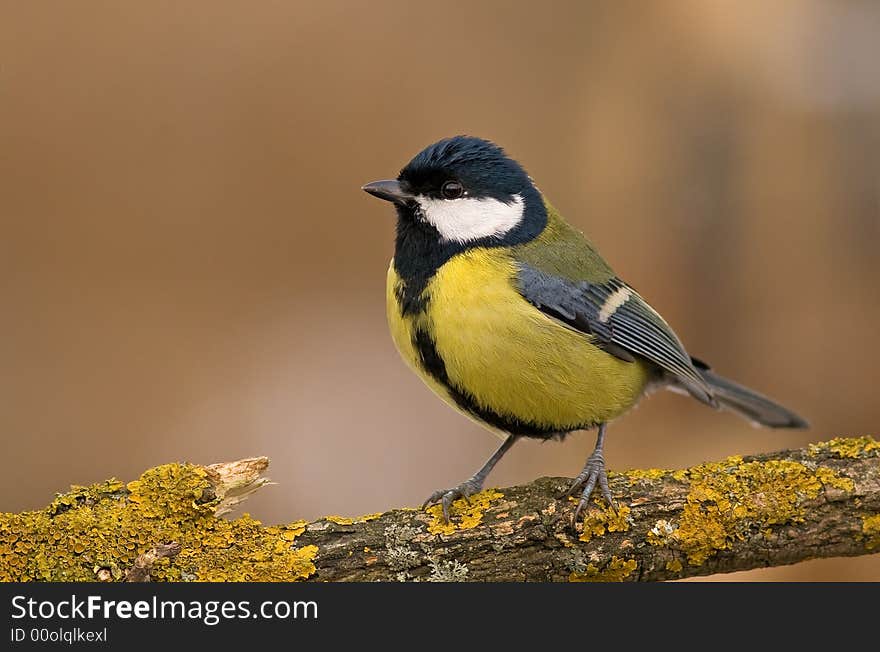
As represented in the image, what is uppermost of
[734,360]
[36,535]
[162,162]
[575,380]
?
[162,162]

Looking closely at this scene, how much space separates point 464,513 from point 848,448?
100 centimetres

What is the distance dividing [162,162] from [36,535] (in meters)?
2.68

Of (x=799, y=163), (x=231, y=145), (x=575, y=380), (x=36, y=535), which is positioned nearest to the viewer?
(x=36, y=535)

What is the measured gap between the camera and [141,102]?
166 inches

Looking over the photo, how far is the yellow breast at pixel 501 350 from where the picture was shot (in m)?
2.29

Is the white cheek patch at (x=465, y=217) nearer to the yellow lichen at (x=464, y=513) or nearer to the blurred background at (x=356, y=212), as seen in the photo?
the yellow lichen at (x=464, y=513)

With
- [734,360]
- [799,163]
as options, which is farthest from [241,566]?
[799,163]

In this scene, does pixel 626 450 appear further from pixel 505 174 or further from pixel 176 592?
pixel 176 592

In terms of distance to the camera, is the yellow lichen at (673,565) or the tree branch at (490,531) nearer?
the tree branch at (490,531)

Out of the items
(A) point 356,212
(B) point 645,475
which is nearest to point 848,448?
(B) point 645,475

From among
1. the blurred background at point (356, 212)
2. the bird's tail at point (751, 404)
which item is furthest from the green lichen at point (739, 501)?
the blurred background at point (356, 212)

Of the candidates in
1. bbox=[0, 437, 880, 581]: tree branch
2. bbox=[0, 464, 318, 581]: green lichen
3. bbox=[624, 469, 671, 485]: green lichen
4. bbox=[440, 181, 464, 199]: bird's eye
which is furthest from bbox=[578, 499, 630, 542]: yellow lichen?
bbox=[440, 181, 464, 199]: bird's eye

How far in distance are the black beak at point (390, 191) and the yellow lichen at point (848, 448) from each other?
1236 mm

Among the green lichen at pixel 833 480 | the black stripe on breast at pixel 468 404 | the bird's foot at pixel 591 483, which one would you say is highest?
the black stripe on breast at pixel 468 404
